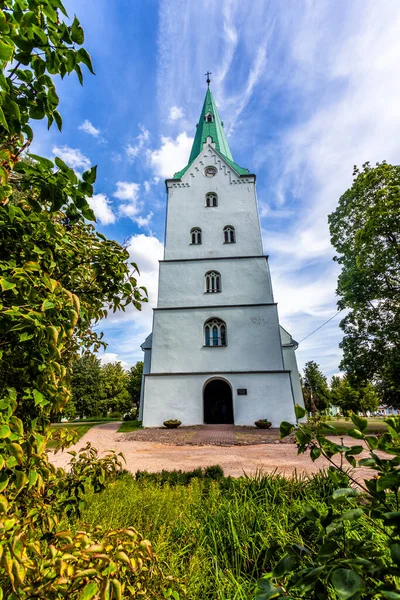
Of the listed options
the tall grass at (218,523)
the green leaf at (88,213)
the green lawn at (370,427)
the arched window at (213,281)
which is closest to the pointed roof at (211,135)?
the arched window at (213,281)

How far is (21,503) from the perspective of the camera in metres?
1.36

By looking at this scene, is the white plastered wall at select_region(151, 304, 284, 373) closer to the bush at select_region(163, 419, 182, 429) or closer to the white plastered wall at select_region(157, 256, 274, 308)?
the white plastered wall at select_region(157, 256, 274, 308)

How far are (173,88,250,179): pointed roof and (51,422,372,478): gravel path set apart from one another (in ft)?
58.5

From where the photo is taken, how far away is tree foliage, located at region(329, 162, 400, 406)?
1373cm

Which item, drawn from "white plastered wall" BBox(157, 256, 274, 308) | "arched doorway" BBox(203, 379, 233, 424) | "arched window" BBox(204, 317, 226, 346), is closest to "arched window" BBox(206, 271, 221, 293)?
"white plastered wall" BBox(157, 256, 274, 308)

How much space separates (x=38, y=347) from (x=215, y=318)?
15.7 m

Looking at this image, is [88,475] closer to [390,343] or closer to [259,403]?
[259,403]

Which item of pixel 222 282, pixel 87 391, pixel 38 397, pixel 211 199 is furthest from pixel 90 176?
pixel 87 391

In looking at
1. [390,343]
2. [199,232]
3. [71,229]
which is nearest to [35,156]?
[71,229]

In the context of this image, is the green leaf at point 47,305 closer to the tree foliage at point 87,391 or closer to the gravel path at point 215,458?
the gravel path at point 215,458

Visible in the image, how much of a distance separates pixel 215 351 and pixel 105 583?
15370 mm

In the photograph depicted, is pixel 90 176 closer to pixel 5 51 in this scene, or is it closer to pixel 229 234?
pixel 5 51

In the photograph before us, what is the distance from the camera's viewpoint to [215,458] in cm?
797

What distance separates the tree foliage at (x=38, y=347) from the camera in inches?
37.0
